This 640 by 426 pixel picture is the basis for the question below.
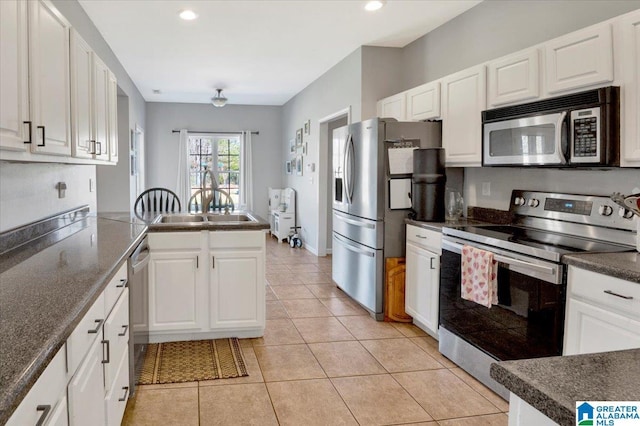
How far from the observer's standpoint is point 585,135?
2549mm

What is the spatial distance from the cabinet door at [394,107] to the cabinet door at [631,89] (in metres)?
2.33

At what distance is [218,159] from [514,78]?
748 cm

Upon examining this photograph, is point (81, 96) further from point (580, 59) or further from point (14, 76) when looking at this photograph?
point (580, 59)

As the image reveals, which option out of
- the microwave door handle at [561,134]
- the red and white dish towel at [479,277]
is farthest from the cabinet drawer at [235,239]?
the microwave door handle at [561,134]

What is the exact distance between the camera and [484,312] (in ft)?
9.42

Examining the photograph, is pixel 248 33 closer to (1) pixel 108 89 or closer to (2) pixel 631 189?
(1) pixel 108 89

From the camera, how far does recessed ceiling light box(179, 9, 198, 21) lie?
4.22m

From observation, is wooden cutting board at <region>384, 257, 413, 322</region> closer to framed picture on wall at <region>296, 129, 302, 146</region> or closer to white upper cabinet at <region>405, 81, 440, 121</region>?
white upper cabinet at <region>405, 81, 440, 121</region>

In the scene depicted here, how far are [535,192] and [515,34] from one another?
4.01 ft

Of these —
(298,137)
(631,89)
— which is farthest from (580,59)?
(298,137)

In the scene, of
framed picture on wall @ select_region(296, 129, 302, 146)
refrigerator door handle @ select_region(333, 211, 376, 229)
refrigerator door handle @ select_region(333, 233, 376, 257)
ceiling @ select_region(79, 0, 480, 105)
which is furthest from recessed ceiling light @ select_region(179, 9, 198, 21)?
framed picture on wall @ select_region(296, 129, 302, 146)

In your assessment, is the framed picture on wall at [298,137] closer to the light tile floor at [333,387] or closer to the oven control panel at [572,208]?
the light tile floor at [333,387]

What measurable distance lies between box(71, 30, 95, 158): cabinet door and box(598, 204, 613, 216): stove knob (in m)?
2.80

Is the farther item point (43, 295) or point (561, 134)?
point (561, 134)
